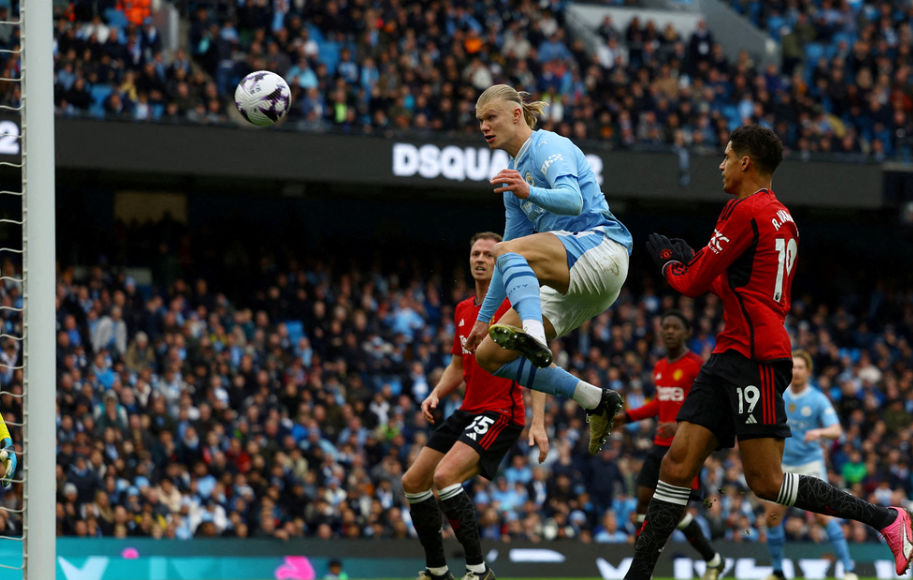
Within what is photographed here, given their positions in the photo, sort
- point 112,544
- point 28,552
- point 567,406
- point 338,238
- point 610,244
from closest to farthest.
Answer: point 28,552 → point 610,244 → point 112,544 → point 567,406 → point 338,238

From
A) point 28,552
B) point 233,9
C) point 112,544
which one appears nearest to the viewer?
point 28,552

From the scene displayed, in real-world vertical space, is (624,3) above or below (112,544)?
above

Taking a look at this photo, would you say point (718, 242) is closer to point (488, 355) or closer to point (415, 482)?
point (488, 355)

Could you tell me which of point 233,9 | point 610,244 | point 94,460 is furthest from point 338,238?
point 610,244

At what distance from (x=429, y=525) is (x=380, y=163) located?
11169mm

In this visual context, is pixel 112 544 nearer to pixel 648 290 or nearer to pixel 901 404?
pixel 648 290

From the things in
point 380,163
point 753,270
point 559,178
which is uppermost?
point 380,163

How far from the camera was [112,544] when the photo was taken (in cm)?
1266

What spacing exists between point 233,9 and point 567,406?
824 cm

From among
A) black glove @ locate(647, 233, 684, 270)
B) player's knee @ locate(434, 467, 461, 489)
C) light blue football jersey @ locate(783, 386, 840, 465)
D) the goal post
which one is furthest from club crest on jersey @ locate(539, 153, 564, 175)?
light blue football jersey @ locate(783, 386, 840, 465)

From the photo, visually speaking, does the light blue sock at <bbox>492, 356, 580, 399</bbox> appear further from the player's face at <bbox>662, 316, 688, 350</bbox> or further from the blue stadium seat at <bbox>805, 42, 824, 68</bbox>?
the blue stadium seat at <bbox>805, 42, 824, 68</bbox>

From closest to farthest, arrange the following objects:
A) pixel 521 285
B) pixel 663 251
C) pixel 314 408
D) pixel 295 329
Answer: pixel 521 285
pixel 663 251
pixel 314 408
pixel 295 329

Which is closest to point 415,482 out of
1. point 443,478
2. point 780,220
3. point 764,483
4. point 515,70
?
point 443,478

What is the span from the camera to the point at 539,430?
7.81m
